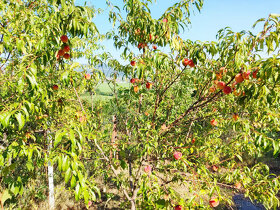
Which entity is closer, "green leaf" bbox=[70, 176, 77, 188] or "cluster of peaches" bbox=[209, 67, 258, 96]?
"green leaf" bbox=[70, 176, 77, 188]

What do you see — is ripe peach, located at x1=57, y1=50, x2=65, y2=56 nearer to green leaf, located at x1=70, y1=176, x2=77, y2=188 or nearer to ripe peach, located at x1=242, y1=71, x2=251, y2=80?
green leaf, located at x1=70, y1=176, x2=77, y2=188

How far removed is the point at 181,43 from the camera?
1.99m

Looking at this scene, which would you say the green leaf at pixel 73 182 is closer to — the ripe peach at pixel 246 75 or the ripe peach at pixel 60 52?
the ripe peach at pixel 60 52

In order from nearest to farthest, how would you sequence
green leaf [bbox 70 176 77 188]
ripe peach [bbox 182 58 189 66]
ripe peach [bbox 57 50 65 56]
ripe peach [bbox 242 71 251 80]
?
green leaf [bbox 70 176 77 188]
ripe peach [bbox 242 71 251 80]
ripe peach [bbox 57 50 65 56]
ripe peach [bbox 182 58 189 66]

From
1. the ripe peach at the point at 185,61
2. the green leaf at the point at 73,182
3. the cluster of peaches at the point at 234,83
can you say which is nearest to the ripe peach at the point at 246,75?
the cluster of peaches at the point at 234,83

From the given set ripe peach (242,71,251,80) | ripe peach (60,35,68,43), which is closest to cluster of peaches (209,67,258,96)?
ripe peach (242,71,251,80)

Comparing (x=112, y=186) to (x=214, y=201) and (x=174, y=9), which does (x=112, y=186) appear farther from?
(x=174, y=9)

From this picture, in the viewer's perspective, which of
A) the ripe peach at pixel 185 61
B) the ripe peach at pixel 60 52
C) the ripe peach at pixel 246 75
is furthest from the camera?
the ripe peach at pixel 185 61

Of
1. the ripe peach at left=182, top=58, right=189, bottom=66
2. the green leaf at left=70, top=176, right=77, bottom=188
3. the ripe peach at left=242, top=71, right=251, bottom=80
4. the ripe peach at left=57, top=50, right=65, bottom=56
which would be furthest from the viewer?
the ripe peach at left=182, top=58, right=189, bottom=66

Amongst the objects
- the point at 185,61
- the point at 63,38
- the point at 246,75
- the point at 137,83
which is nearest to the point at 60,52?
the point at 63,38

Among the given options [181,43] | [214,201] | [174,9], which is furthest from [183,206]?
[174,9]

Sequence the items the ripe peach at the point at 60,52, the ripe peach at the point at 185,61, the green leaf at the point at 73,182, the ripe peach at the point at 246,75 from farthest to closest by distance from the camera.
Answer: the ripe peach at the point at 185,61 → the ripe peach at the point at 60,52 → the ripe peach at the point at 246,75 → the green leaf at the point at 73,182

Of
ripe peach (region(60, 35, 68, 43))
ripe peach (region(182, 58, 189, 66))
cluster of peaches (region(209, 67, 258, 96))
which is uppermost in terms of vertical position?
ripe peach (region(60, 35, 68, 43))

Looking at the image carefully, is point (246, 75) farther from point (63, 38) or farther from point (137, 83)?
point (63, 38)
